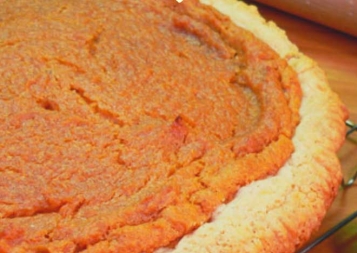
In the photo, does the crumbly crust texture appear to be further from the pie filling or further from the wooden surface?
the wooden surface

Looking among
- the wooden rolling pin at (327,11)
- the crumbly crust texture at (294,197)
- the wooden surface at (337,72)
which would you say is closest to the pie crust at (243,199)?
the crumbly crust texture at (294,197)

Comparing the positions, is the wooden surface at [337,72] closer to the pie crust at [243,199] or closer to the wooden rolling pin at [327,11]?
the wooden rolling pin at [327,11]

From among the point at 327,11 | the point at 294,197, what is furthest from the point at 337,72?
the point at 294,197

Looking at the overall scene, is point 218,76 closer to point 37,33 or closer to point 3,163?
point 37,33

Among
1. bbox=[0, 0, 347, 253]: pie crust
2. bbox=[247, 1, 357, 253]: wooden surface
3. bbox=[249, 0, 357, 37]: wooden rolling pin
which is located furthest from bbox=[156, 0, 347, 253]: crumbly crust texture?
bbox=[249, 0, 357, 37]: wooden rolling pin

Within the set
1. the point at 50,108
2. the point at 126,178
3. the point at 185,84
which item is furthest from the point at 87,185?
the point at 185,84

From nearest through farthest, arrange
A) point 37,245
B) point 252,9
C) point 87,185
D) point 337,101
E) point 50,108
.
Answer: point 37,245
point 87,185
point 50,108
point 337,101
point 252,9

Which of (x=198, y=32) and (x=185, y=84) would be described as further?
(x=198, y=32)
